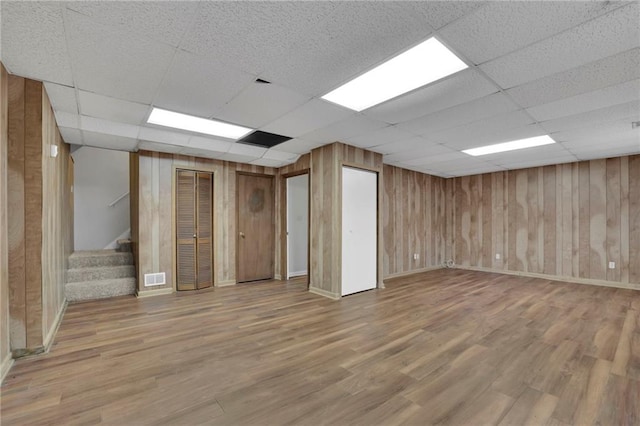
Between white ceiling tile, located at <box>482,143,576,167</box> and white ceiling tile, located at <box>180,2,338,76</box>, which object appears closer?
white ceiling tile, located at <box>180,2,338,76</box>

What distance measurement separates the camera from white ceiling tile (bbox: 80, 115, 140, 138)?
11.4 ft

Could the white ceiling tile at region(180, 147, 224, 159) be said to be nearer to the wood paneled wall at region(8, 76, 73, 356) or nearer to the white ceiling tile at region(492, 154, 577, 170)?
the wood paneled wall at region(8, 76, 73, 356)

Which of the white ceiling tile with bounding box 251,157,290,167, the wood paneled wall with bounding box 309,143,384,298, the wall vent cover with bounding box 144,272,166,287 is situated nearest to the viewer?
the wood paneled wall with bounding box 309,143,384,298

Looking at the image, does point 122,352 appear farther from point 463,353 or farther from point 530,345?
point 530,345

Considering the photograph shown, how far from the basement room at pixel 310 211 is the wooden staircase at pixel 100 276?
0.12 ft

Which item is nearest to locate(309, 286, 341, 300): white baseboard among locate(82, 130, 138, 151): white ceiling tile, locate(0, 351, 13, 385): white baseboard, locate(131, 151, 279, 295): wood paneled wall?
locate(131, 151, 279, 295): wood paneled wall

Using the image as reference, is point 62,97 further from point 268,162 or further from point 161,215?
point 268,162

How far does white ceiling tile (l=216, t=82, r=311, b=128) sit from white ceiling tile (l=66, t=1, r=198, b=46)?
0.85 meters

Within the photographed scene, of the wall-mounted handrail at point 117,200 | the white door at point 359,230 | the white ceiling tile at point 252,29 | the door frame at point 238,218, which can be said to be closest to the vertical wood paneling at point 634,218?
the white door at point 359,230

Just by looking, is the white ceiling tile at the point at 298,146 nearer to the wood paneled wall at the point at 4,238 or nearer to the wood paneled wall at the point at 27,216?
the wood paneled wall at the point at 27,216

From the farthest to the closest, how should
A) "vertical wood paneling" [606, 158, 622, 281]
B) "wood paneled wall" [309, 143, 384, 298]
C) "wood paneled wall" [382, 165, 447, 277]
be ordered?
1. "wood paneled wall" [382, 165, 447, 277]
2. "vertical wood paneling" [606, 158, 622, 281]
3. "wood paneled wall" [309, 143, 384, 298]

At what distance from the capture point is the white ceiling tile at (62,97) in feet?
8.65

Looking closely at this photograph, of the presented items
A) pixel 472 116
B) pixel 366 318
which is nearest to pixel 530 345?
pixel 366 318

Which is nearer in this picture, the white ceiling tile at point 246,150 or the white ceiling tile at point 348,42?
the white ceiling tile at point 348,42
